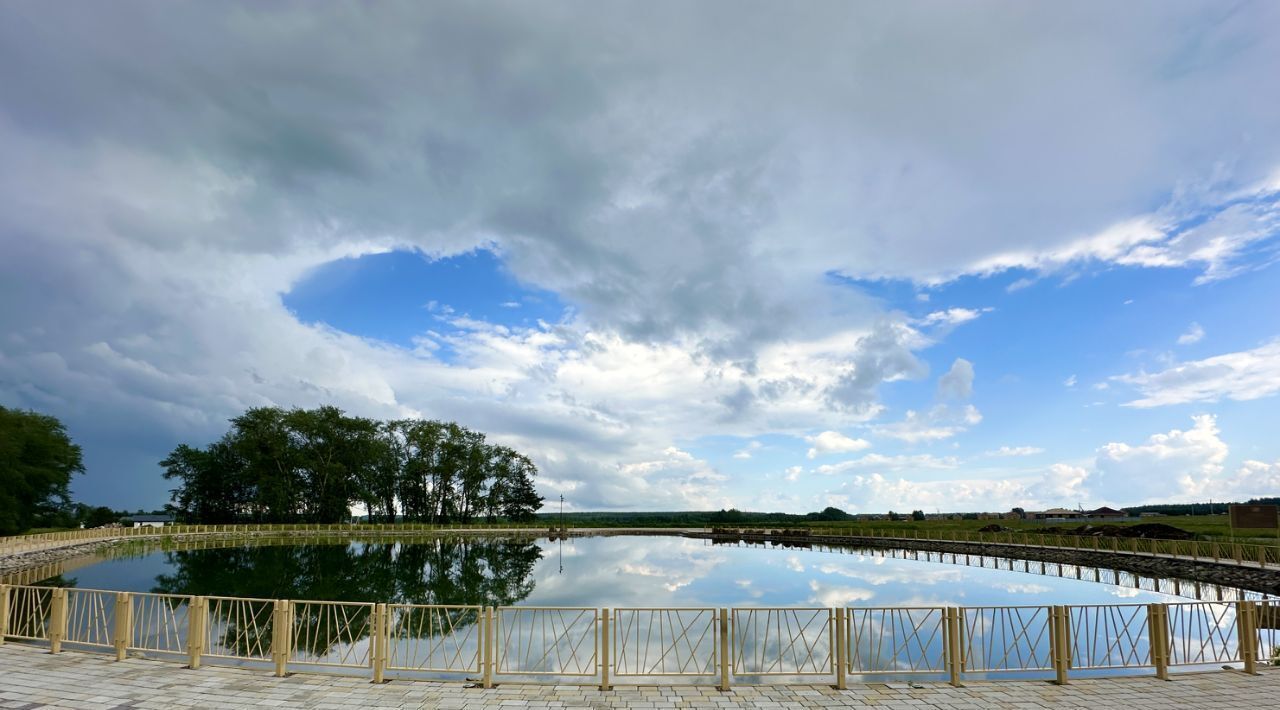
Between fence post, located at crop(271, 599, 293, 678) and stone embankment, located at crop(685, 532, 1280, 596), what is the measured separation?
32.7 meters

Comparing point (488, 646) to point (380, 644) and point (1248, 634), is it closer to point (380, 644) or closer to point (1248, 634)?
point (380, 644)

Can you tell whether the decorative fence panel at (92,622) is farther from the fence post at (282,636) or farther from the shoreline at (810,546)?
Answer: the shoreline at (810,546)

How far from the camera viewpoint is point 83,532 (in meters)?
54.2

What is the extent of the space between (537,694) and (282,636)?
4.32 metres

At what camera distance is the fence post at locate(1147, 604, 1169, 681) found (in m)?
10.7

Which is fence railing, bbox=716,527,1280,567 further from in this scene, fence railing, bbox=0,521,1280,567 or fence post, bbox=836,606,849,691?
fence post, bbox=836,606,849,691

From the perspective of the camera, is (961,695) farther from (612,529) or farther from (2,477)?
(612,529)

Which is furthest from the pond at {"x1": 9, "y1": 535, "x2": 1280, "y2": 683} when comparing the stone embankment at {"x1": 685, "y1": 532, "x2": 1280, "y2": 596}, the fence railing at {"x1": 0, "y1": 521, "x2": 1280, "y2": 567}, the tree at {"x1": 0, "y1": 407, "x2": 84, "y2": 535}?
the tree at {"x1": 0, "y1": 407, "x2": 84, "y2": 535}

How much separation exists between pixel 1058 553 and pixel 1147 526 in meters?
7.96

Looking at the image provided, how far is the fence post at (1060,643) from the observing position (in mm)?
10516

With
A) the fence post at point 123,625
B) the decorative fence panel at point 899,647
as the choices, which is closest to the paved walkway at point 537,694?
the fence post at point 123,625

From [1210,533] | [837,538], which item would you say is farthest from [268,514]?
[1210,533]

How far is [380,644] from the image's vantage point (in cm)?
1056

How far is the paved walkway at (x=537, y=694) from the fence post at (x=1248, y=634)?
0.23 m
